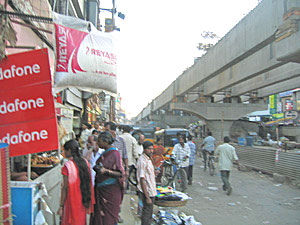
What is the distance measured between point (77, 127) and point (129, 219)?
1184 centimetres

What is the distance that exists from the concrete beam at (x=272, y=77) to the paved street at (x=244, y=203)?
8503 mm

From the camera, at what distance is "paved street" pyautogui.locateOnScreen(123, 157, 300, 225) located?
6.03m

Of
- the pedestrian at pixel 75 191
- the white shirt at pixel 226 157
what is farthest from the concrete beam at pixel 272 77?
the pedestrian at pixel 75 191

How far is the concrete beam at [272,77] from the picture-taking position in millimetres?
16481

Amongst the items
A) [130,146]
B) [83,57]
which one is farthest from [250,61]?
[83,57]

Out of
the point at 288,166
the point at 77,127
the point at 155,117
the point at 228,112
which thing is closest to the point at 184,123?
the point at 155,117

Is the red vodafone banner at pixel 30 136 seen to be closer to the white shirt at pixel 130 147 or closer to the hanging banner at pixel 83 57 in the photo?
the hanging banner at pixel 83 57

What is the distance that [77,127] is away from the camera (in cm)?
1670

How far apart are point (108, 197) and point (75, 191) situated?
0.56 m

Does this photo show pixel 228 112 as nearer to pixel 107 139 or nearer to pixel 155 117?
pixel 155 117

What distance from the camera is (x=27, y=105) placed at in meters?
3.27

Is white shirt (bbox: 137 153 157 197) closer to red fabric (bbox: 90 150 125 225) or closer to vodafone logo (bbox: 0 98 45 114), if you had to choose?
red fabric (bbox: 90 150 125 225)

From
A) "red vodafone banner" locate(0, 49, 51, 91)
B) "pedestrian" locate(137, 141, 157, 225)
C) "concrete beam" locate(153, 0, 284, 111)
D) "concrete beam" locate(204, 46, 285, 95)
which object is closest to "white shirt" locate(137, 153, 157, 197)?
"pedestrian" locate(137, 141, 157, 225)

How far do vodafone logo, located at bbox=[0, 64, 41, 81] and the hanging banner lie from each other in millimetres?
668
